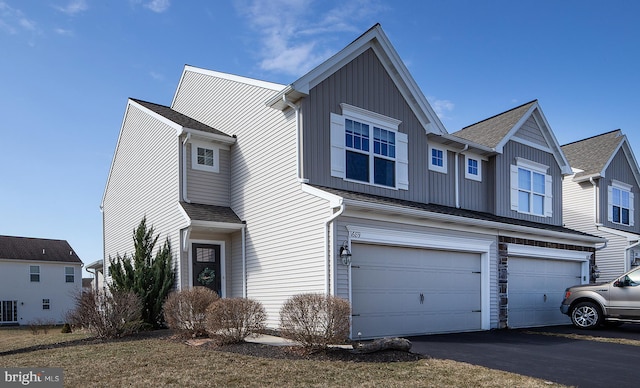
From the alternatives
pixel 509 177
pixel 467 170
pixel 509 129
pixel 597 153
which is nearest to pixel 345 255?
pixel 467 170

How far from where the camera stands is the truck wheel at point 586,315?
1373 centimetres

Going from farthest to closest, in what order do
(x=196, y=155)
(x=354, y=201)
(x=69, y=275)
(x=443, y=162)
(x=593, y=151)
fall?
(x=69, y=275) < (x=593, y=151) < (x=443, y=162) < (x=196, y=155) < (x=354, y=201)

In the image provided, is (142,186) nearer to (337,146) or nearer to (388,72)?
(337,146)

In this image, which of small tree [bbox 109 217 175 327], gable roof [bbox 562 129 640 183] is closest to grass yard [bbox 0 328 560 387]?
small tree [bbox 109 217 175 327]

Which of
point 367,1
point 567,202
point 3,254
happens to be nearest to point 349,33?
point 367,1

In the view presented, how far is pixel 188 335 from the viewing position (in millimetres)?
10516

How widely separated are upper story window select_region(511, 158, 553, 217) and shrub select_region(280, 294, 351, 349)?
10376 mm

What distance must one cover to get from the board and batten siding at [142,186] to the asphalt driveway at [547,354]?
23.7 feet

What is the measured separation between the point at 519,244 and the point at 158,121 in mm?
11641

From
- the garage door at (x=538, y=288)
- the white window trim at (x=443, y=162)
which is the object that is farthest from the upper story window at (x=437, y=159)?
the garage door at (x=538, y=288)

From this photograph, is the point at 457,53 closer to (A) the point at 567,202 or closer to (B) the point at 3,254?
(A) the point at 567,202

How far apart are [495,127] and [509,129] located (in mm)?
1013
